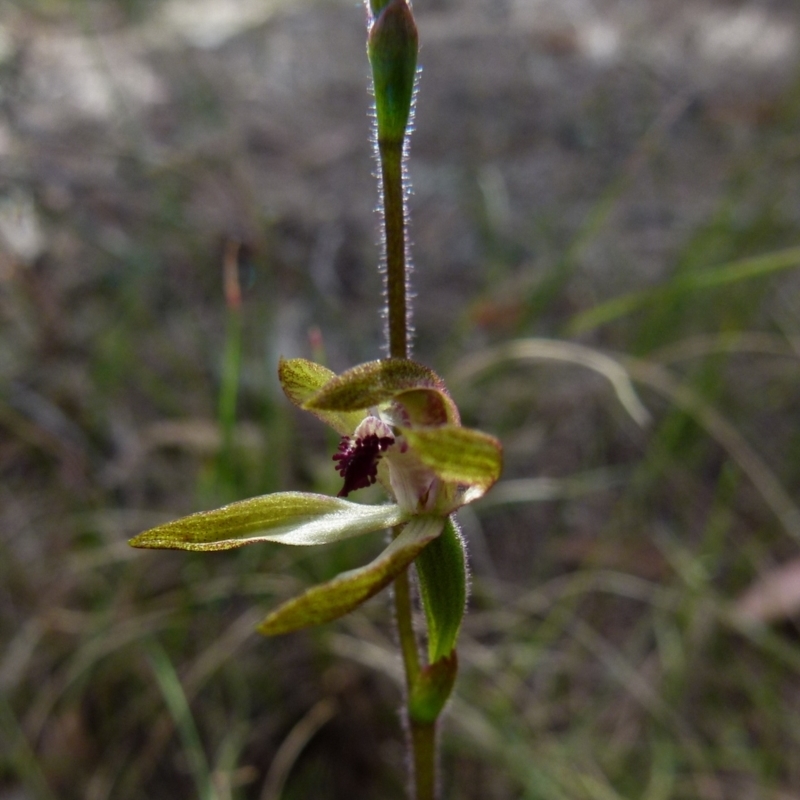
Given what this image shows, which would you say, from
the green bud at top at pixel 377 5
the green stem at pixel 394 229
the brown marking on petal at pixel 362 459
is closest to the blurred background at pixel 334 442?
the brown marking on petal at pixel 362 459

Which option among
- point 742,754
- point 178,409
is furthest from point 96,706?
point 742,754

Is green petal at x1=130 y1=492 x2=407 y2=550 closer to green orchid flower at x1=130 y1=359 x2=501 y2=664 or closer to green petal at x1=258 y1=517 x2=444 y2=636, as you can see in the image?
green orchid flower at x1=130 y1=359 x2=501 y2=664

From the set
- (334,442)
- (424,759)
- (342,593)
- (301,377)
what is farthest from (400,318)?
(334,442)

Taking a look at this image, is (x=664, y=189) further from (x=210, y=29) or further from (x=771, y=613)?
(x=210, y=29)

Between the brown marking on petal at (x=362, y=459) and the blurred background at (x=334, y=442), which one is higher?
the brown marking on petal at (x=362, y=459)

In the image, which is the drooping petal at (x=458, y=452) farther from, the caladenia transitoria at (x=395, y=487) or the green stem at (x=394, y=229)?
the green stem at (x=394, y=229)

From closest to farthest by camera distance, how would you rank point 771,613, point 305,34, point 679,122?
point 771,613, point 679,122, point 305,34
